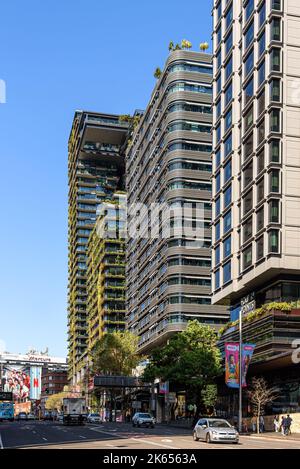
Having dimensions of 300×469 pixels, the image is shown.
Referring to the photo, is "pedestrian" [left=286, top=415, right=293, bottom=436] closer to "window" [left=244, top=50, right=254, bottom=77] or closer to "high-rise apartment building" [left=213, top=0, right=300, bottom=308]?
"high-rise apartment building" [left=213, top=0, right=300, bottom=308]

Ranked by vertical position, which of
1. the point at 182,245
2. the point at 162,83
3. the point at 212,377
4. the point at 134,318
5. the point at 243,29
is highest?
the point at 162,83

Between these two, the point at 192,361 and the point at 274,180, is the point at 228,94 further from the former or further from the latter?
the point at 192,361

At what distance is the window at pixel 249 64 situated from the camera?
300ft

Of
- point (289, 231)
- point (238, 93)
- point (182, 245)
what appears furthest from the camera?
point (182, 245)

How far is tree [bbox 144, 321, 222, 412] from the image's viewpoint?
89.5 metres

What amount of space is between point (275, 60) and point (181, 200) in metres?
46.7

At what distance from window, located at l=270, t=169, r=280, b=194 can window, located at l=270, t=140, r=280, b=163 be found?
1.25 metres

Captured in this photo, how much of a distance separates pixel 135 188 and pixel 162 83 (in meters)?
32.8

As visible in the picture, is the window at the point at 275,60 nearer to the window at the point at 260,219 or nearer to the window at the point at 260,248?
the window at the point at 260,219

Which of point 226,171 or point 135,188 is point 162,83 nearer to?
point 135,188

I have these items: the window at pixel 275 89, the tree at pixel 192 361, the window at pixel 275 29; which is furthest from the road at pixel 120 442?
the window at pixel 275 29

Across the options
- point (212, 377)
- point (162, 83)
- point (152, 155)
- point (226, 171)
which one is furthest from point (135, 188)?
point (212, 377)

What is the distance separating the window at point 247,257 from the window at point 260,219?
3333 mm

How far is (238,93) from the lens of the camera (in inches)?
3807
